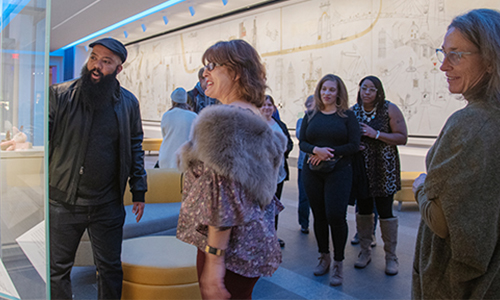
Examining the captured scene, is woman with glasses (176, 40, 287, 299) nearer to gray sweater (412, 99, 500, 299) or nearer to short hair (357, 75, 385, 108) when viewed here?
gray sweater (412, 99, 500, 299)

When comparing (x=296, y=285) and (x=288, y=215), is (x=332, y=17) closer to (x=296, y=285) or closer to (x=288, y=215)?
(x=288, y=215)

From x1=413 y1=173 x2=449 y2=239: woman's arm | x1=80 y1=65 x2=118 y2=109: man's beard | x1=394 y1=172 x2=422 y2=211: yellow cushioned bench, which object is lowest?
x1=394 y1=172 x2=422 y2=211: yellow cushioned bench

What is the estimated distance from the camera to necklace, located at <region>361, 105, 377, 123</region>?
3662mm

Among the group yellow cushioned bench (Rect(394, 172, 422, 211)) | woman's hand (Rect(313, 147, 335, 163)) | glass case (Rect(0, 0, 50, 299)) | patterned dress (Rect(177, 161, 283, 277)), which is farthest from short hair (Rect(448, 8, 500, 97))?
yellow cushioned bench (Rect(394, 172, 422, 211))

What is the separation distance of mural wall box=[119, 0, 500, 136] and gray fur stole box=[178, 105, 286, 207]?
18.5 ft

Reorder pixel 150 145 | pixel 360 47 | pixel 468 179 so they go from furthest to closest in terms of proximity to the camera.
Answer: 1. pixel 150 145
2. pixel 360 47
3. pixel 468 179

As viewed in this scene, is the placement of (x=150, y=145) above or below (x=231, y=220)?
above

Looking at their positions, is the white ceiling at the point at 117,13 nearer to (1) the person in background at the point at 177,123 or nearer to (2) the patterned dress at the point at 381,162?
(1) the person in background at the point at 177,123

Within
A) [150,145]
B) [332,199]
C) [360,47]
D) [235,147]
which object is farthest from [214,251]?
Answer: [150,145]

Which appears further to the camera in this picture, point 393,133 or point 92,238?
point 393,133

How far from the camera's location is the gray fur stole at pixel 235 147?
1369 mm

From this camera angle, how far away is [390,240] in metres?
3.60

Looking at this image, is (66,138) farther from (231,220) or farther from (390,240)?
(390,240)

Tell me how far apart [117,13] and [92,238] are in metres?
9.18
